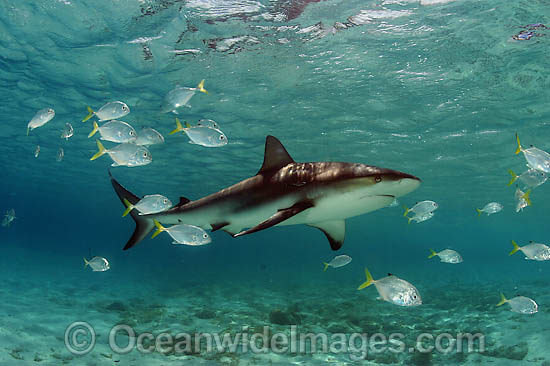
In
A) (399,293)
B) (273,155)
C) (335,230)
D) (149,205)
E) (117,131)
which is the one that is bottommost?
(399,293)

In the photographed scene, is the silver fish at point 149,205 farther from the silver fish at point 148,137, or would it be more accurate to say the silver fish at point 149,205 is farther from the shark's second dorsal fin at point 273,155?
the shark's second dorsal fin at point 273,155

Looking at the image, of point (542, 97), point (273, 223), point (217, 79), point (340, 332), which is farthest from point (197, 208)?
point (542, 97)

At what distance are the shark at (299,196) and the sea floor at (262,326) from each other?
374cm

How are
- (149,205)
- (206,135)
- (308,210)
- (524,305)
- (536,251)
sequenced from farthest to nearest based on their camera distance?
(536,251)
(206,135)
(524,305)
(149,205)
(308,210)

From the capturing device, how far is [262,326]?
991 centimetres

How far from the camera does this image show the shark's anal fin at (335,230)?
177 inches

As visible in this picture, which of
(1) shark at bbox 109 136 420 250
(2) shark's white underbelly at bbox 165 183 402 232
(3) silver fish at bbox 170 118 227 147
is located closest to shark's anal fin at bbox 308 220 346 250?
(1) shark at bbox 109 136 420 250

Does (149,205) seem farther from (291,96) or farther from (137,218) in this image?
(291,96)

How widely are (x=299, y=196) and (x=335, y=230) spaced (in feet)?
3.38

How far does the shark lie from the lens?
3455 millimetres

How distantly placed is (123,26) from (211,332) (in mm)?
10139

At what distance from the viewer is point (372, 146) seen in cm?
2088

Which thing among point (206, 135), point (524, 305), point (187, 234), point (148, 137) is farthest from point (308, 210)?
point (524, 305)

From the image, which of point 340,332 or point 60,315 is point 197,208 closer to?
point 340,332
